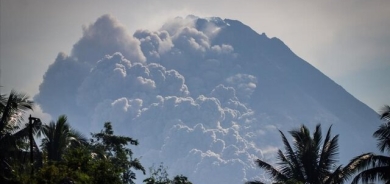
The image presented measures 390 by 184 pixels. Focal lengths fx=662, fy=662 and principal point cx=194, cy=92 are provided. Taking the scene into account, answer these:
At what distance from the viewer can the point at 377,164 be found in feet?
119

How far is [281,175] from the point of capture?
40750 mm

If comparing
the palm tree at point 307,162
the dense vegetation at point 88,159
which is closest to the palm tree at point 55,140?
the dense vegetation at point 88,159

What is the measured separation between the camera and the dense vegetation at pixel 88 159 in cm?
2784

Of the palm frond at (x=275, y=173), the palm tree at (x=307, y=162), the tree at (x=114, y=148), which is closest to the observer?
the palm tree at (x=307, y=162)

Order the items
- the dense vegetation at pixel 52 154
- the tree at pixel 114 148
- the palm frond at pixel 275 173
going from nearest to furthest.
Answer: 1. the dense vegetation at pixel 52 154
2. the palm frond at pixel 275 173
3. the tree at pixel 114 148

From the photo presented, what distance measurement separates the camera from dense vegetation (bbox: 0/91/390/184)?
27.8 metres

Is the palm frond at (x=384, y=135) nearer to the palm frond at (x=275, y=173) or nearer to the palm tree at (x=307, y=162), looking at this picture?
the palm tree at (x=307, y=162)

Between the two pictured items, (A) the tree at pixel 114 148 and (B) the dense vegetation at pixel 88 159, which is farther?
(A) the tree at pixel 114 148

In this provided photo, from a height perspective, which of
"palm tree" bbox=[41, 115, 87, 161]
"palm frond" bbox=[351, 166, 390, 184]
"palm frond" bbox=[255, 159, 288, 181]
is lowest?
"palm frond" bbox=[351, 166, 390, 184]

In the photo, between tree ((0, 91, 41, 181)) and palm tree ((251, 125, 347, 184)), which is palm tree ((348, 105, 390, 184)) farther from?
tree ((0, 91, 41, 181))

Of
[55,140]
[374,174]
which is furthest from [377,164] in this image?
[55,140]

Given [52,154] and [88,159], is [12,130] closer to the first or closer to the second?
[52,154]

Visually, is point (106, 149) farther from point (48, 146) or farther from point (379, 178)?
point (379, 178)

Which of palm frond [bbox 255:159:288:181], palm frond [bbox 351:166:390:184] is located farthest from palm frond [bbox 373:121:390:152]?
palm frond [bbox 255:159:288:181]
